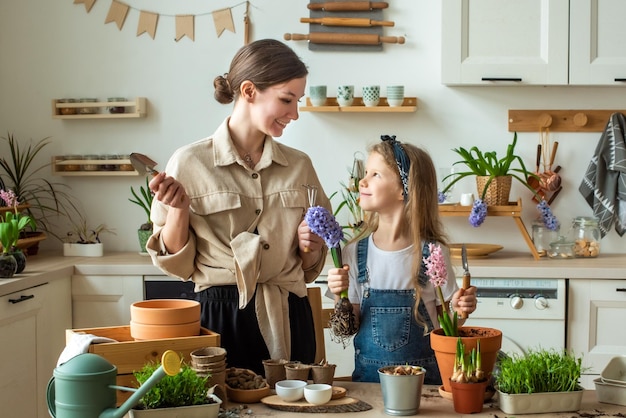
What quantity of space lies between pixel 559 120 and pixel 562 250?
667 millimetres

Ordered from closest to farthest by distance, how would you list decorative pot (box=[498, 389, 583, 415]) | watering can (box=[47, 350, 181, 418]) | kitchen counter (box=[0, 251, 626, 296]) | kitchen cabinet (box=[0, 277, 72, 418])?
watering can (box=[47, 350, 181, 418])
decorative pot (box=[498, 389, 583, 415])
kitchen cabinet (box=[0, 277, 72, 418])
kitchen counter (box=[0, 251, 626, 296])

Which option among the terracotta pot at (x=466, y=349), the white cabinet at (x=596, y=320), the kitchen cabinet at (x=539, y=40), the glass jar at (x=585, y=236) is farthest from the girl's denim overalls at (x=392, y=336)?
the glass jar at (x=585, y=236)

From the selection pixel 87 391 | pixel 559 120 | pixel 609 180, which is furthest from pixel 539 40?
pixel 87 391

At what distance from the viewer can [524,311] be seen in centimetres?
371

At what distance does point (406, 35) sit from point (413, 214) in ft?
6.53

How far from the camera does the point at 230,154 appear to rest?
239 centimetres

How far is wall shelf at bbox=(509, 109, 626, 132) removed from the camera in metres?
4.26

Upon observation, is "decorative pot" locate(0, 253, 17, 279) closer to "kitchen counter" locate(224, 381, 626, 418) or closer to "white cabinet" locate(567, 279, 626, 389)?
"kitchen counter" locate(224, 381, 626, 418)

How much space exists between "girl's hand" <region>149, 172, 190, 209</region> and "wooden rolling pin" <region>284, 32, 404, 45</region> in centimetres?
224

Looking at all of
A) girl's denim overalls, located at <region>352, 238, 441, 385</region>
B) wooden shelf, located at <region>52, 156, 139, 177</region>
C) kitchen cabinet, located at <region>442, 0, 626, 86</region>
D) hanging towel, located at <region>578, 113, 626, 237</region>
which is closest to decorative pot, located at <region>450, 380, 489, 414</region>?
girl's denim overalls, located at <region>352, 238, 441, 385</region>

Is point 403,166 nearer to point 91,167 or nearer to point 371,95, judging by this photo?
point 371,95

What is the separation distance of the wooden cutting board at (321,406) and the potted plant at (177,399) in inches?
6.2

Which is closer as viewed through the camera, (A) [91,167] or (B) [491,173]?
(B) [491,173]

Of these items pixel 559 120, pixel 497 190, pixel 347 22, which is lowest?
pixel 497 190
